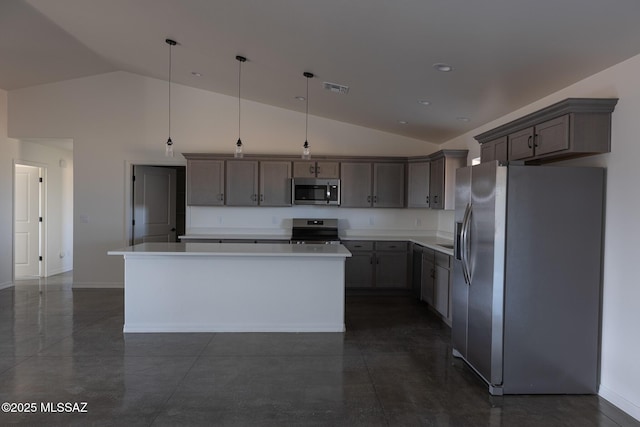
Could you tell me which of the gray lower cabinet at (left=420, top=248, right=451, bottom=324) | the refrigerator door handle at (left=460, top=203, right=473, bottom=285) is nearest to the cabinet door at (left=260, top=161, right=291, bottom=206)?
the gray lower cabinet at (left=420, top=248, right=451, bottom=324)

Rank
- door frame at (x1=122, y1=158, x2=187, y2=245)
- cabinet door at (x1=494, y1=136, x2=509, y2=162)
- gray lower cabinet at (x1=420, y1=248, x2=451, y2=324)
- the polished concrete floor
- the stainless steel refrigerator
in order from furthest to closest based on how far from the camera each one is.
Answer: door frame at (x1=122, y1=158, x2=187, y2=245), gray lower cabinet at (x1=420, y1=248, x2=451, y2=324), cabinet door at (x1=494, y1=136, x2=509, y2=162), the stainless steel refrigerator, the polished concrete floor

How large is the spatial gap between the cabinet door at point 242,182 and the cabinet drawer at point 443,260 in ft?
9.39

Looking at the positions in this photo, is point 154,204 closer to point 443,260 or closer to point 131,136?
point 131,136

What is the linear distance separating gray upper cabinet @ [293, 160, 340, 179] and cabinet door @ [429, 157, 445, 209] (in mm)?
1440

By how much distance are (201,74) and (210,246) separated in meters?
2.53

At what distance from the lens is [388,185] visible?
6.11 m

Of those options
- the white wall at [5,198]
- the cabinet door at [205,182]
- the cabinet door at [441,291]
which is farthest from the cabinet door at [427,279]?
the white wall at [5,198]

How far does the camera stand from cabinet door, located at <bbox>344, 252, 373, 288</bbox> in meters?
5.78

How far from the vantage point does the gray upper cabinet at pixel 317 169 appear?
605 centimetres

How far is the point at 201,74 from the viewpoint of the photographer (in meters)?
5.39

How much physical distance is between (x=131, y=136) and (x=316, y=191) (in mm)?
3171

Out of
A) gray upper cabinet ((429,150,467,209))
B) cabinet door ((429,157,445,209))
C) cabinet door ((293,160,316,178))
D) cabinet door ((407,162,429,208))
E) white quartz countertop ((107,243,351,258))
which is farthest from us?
cabinet door ((293,160,316,178))

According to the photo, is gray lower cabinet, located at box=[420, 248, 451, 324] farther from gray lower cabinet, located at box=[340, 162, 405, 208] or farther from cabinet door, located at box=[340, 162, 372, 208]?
cabinet door, located at box=[340, 162, 372, 208]

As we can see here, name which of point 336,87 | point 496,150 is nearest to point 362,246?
point 336,87
